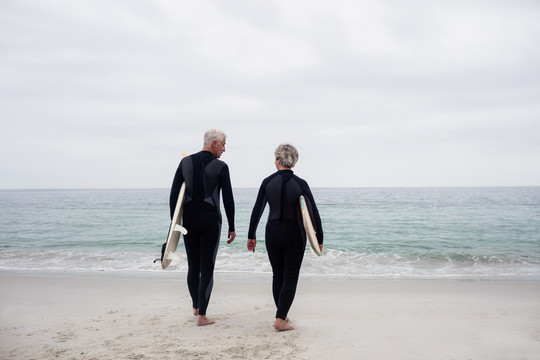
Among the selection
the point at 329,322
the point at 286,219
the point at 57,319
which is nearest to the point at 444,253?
the point at 329,322

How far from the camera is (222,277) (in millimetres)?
7730

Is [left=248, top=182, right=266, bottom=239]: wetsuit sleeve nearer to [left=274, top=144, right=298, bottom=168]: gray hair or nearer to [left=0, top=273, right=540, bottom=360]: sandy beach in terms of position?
[left=274, top=144, right=298, bottom=168]: gray hair

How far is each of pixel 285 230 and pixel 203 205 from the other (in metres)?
0.94

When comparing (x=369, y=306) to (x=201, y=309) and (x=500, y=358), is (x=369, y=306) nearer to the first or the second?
(x=500, y=358)

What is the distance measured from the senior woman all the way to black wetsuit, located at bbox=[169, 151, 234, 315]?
0.43 metres

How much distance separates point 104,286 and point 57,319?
85.2 inches

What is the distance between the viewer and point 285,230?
4102 mm

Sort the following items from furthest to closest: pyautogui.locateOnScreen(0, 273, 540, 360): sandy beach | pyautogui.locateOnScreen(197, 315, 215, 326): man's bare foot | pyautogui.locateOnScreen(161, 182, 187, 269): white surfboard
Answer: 1. pyautogui.locateOnScreen(197, 315, 215, 326): man's bare foot
2. pyautogui.locateOnScreen(161, 182, 187, 269): white surfboard
3. pyautogui.locateOnScreen(0, 273, 540, 360): sandy beach

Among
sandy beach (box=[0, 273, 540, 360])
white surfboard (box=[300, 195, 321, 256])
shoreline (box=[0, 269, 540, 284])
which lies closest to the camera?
sandy beach (box=[0, 273, 540, 360])

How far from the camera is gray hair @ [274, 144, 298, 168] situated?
425 centimetres

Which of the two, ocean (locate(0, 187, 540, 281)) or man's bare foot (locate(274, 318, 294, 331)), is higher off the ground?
man's bare foot (locate(274, 318, 294, 331))

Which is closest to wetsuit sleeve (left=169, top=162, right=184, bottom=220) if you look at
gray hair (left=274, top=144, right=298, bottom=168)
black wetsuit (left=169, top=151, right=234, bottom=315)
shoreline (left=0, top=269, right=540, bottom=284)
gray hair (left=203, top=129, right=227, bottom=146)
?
black wetsuit (left=169, top=151, right=234, bottom=315)

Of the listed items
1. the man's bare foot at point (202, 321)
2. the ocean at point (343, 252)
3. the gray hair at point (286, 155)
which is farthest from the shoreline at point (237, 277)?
the gray hair at point (286, 155)

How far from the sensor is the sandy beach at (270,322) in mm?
3568
